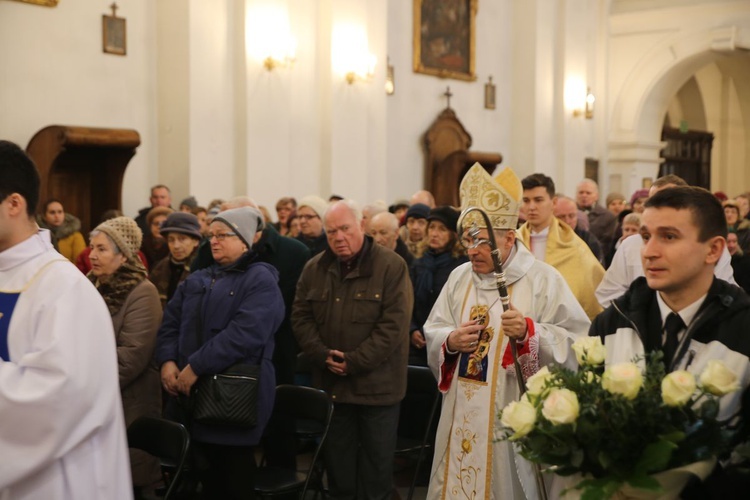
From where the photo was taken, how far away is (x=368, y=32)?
507 inches

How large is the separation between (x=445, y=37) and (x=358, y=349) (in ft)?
35.7

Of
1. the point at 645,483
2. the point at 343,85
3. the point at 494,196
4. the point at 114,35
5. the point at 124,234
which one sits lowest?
the point at 645,483

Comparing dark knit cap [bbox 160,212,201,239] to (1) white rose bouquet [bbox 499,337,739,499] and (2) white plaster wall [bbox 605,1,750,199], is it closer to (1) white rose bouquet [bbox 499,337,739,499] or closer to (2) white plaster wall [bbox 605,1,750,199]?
(1) white rose bouquet [bbox 499,337,739,499]

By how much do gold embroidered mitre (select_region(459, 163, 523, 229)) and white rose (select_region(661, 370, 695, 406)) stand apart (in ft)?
6.15

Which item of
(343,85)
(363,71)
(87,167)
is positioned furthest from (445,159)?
(87,167)

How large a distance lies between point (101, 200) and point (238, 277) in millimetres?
5386

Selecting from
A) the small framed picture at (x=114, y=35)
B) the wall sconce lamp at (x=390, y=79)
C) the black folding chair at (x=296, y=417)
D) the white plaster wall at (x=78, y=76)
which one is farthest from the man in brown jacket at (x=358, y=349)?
the wall sconce lamp at (x=390, y=79)

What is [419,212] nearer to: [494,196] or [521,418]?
[494,196]

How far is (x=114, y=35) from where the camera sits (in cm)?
1032

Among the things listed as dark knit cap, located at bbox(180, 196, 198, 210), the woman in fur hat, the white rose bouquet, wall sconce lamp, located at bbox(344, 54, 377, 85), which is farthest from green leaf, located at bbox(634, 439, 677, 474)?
wall sconce lamp, located at bbox(344, 54, 377, 85)

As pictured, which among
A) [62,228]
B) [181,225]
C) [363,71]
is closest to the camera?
[181,225]

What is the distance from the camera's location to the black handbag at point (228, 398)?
473 centimetres

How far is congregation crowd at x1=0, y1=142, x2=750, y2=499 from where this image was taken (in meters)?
2.81

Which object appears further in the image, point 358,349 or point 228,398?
point 358,349
